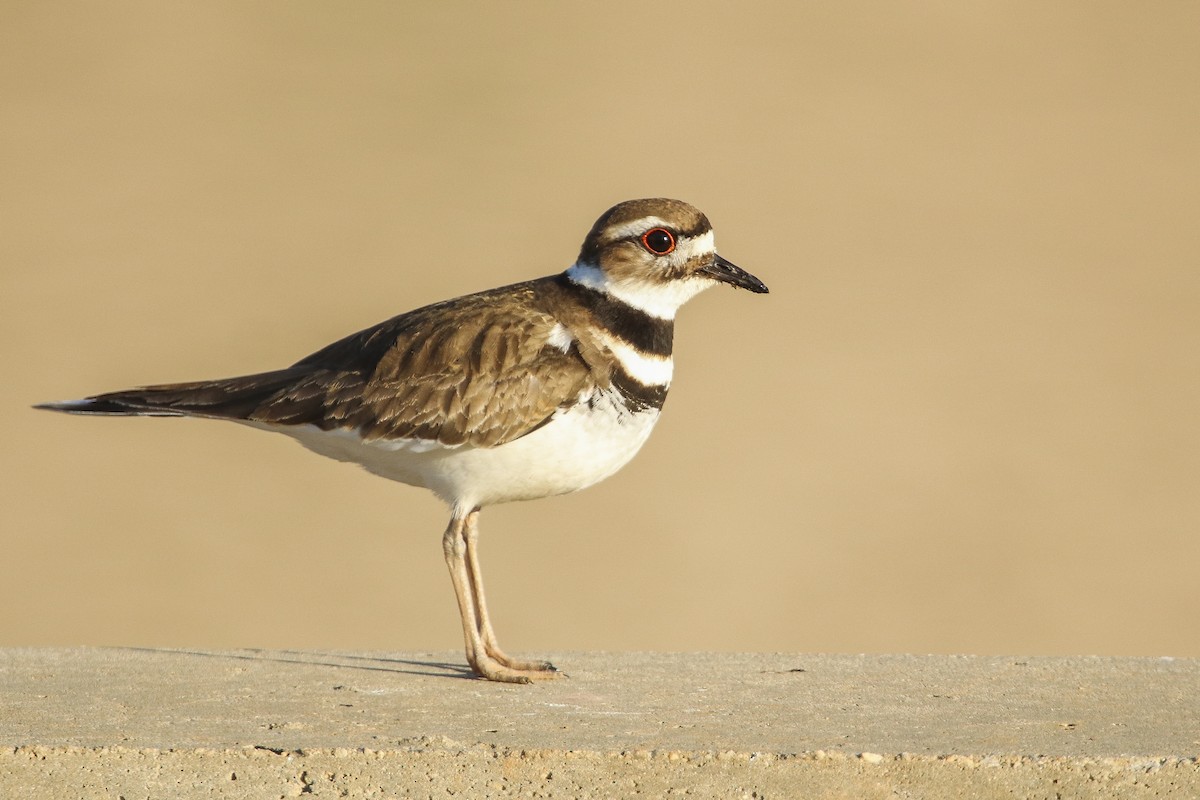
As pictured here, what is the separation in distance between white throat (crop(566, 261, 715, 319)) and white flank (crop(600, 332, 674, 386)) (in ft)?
0.61

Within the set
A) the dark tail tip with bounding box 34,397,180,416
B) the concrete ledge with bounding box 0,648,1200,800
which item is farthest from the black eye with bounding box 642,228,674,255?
the dark tail tip with bounding box 34,397,180,416

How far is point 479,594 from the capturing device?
21.0ft

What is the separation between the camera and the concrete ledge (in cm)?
454

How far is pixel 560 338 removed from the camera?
6.14 m

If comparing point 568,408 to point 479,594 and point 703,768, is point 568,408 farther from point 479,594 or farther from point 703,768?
point 703,768

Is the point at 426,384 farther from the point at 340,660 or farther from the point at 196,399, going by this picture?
the point at 340,660

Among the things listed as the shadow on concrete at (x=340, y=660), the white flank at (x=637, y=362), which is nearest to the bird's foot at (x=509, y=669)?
the shadow on concrete at (x=340, y=660)

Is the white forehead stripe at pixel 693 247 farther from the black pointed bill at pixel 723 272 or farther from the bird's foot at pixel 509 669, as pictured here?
the bird's foot at pixel 509 669

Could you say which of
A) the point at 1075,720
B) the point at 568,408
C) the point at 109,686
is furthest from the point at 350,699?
the point at 1075,720

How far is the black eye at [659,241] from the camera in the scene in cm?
627

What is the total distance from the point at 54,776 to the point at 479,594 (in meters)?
2.17

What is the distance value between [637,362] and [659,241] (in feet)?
1.65

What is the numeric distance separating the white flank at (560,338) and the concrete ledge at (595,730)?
1294mm

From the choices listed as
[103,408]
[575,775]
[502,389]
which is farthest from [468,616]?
[103,408]
